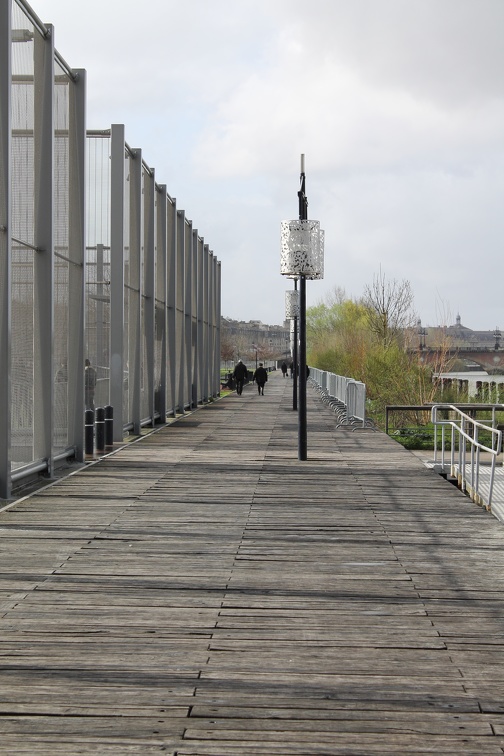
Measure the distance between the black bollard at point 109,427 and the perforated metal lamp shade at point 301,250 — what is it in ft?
13.5

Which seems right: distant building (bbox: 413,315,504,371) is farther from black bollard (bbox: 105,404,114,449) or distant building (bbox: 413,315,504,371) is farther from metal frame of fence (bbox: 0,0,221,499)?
black bollard (bbox: 105,404,114,449)

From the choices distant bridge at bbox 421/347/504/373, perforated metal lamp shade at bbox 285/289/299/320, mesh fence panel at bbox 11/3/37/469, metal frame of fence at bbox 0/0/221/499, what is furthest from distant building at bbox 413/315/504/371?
mesh fence panel at bbox 11/3/37/469

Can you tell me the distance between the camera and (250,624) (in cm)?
553

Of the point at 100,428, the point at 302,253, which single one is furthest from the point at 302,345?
the point at 100,428

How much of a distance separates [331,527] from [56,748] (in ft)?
17.4

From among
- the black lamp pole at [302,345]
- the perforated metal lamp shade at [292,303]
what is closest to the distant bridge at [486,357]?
the perforated metal lamp shade at [292,303]

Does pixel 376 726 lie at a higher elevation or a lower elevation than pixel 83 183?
lower

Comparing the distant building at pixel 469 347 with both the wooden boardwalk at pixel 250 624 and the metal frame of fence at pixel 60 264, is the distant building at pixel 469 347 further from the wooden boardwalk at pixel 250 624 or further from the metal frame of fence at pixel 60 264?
the wooden boardwalk at pixel 250 624

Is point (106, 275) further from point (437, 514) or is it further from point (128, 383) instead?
point (437, 514)

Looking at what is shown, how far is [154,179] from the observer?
75.8ft

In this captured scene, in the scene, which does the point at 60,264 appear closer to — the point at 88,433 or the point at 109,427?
the point at 88,433

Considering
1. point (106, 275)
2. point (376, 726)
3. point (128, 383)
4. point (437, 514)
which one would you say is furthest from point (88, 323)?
point (376, 726)

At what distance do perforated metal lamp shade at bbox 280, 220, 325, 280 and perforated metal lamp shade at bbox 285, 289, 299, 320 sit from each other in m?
18.7

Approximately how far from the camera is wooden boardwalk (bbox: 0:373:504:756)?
398 centimetres
